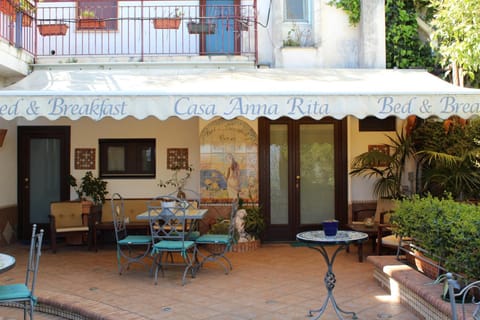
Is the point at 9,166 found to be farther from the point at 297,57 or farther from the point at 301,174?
the point at 297,57

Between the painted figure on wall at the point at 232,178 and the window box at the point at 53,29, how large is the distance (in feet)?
14.9

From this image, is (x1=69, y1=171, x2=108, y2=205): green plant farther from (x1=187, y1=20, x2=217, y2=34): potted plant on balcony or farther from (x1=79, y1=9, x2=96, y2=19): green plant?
(x1=187, y1=20, x2=217, y2=34): potted plant on balcony

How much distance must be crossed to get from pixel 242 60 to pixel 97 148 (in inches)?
160

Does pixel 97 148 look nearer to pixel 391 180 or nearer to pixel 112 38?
pixel 112 38

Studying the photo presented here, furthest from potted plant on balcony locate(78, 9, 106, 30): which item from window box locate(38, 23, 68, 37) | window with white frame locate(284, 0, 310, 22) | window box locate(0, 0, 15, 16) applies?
window with white frame locate(284, 0, 310, 22)

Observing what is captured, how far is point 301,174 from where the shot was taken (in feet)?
40.2

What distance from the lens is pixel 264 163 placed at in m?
12.1

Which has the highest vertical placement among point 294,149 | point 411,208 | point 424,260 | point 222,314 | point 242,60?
point 242,60

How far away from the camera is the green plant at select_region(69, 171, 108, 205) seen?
12211mm

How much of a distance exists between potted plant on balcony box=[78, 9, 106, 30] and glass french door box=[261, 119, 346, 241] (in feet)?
14.7

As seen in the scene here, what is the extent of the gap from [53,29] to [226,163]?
188 inches

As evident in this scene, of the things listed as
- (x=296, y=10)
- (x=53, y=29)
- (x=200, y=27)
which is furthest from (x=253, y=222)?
(x=53, y=29)

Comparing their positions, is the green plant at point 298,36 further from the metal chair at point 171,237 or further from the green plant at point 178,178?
the metal chair at point 171,237

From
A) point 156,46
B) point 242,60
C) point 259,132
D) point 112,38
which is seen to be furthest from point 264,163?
point 112,38
